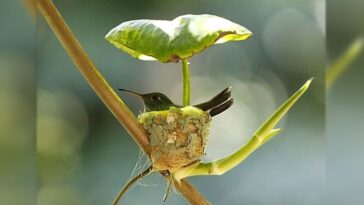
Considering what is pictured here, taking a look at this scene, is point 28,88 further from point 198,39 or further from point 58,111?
point 198,39

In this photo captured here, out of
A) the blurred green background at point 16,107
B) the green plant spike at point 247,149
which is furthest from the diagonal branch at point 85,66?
the blurred green background at point 16,107

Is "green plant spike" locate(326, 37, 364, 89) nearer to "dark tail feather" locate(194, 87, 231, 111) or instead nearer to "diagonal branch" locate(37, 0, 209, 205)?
"dark tail feather" locate(194, 87, 231, 111)

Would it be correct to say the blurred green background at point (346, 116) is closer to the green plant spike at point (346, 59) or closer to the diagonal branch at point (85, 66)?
the green plant spike at point (346, 59)

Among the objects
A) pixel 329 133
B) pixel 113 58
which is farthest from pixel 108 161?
pixel 329 133

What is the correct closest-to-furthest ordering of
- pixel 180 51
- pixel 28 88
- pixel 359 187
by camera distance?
pixel 180 51 < pixel 28 88 < pixel 359 187

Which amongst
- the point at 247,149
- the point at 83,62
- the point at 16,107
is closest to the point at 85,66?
the point at 83,62
